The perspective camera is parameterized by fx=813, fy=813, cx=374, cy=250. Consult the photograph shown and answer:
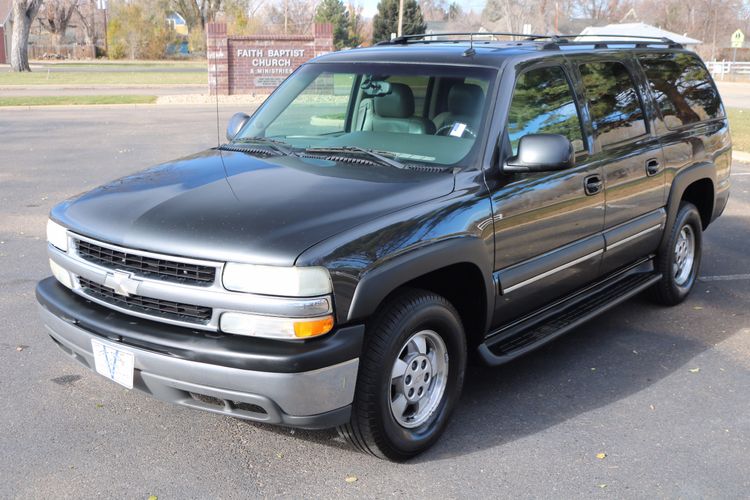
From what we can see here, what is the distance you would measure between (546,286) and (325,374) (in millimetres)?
1796

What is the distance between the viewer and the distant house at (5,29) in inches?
2719

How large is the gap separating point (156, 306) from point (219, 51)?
2474cm

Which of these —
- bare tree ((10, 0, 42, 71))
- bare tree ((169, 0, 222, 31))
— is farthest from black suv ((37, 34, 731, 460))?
bare tree ((169, 0, 222, 31))

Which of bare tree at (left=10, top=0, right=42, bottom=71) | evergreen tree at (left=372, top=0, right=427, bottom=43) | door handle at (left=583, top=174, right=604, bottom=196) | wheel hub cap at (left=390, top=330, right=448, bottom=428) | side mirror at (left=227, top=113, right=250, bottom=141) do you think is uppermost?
evergreen tree at (left=372, top=0, right=427, bottom=43)

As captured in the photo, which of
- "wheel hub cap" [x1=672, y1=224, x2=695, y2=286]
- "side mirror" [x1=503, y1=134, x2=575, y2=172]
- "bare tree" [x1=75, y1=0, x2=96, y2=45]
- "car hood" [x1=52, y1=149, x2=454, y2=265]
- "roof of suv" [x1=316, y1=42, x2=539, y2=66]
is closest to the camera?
"car hood" [x1=52, y1=149, x2=454, y2=265]

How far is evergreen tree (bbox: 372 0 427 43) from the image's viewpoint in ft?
190

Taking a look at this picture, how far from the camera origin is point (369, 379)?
11.3ft

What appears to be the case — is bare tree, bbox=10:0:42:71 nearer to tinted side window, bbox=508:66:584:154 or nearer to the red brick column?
the red brick column

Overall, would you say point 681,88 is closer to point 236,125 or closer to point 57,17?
point 236,125

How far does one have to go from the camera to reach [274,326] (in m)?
3.22

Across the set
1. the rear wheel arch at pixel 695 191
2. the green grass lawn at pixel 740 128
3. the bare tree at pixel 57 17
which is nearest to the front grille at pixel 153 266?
the rear wheel arch at pixel 695 191

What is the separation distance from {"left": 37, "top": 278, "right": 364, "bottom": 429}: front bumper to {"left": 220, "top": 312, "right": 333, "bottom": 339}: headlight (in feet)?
0.12

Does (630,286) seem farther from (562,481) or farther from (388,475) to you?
(388,475)

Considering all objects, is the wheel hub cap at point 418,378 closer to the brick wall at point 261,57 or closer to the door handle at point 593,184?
the door handle at point 593,184
